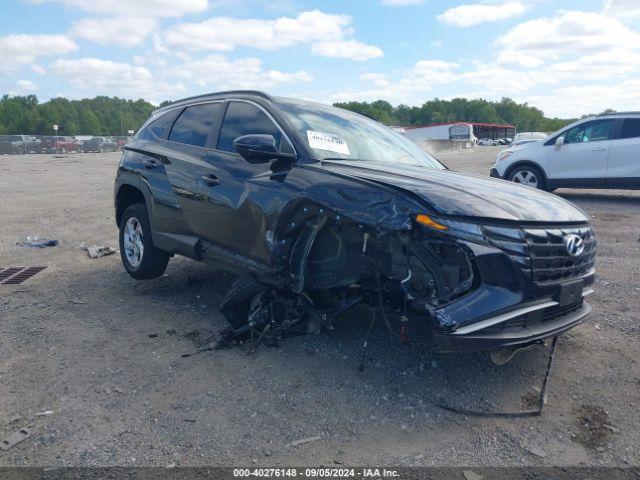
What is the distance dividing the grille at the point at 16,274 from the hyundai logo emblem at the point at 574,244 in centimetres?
536

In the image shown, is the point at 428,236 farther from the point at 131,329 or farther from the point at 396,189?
the point at 131,329

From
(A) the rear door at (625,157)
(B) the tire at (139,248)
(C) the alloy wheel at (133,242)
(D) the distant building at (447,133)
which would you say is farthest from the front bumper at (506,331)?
(D) the distant building at (447,133)

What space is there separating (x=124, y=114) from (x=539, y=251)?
131139 mm

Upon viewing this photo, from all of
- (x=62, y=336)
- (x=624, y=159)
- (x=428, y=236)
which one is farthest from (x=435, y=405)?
(x=624, y=159)

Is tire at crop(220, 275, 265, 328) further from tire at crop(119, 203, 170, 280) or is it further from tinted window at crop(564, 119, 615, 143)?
tinted window at crop(564, 119, 615, 143)

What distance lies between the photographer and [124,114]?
124 m

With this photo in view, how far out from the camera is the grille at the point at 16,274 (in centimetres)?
614

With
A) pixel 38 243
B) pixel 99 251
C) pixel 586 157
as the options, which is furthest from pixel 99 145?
pixel 99 251

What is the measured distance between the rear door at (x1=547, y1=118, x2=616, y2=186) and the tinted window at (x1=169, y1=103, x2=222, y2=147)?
29.2 ft

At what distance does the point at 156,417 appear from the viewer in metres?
3.29

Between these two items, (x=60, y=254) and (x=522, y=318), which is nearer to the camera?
(x=522, y=318)

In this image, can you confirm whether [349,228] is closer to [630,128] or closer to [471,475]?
[471,475]

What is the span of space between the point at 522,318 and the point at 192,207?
2929 millimetres

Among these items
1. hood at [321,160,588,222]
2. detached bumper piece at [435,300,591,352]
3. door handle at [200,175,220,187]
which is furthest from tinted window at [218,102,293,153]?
detached bumper piece at [435,300,591,352]
